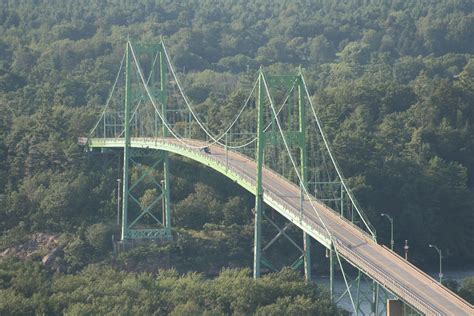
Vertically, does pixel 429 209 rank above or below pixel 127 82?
below

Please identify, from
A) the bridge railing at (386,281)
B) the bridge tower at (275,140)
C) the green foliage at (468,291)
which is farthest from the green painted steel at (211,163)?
the green foliage at (468,291)

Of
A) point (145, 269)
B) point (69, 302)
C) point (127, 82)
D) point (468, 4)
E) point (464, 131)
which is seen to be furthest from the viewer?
point (468, 4)

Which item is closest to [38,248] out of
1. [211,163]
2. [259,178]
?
[211,163]

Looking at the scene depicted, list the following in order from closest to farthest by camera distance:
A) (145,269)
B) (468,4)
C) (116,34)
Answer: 1. (145,269)
2. (116,34)
3. (468,4)

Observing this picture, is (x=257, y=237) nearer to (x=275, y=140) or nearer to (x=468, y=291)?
(x=275, y=140)

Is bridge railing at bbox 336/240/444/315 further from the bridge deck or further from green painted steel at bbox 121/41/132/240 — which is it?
green painted steel at bbox 121/41/132/240

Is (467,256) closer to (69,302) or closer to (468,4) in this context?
(69,302)

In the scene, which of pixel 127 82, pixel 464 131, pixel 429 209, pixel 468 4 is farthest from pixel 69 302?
pixel 468 4
